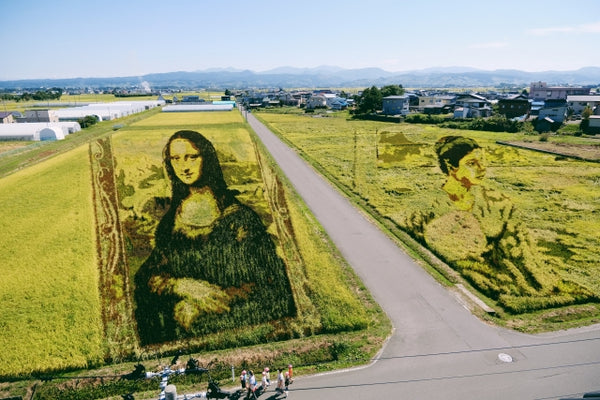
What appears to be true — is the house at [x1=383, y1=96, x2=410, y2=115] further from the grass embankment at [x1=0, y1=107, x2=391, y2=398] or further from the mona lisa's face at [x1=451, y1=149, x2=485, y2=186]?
the grass embankment at [x1=0, y1=107, x2=391, y2=398]

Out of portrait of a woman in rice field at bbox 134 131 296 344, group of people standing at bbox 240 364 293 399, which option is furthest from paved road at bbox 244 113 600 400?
portrait of a woman in rice field at bbox 134 131 296 344

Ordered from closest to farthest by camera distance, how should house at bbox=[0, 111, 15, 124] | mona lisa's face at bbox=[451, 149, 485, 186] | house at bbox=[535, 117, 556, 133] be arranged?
mona lisa's face at bbox=[451, 149, 485, 186] < house at bbox=[535, 117, 556, 133] < house at bbox=[0, 111, 15, 124]

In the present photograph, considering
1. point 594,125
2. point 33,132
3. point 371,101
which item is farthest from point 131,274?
point 371,101

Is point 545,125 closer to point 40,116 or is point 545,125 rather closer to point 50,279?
point 50,279

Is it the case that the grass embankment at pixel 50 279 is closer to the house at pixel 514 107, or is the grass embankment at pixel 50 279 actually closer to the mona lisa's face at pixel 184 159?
the mona lisa's face at pixel 184 159

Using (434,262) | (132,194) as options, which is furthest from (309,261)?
(132,194)

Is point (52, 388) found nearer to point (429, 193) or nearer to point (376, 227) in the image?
point (376, 227)

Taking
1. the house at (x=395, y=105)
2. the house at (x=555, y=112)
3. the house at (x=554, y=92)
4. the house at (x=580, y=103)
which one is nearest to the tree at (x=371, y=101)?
the house at (x=395, y=105)
